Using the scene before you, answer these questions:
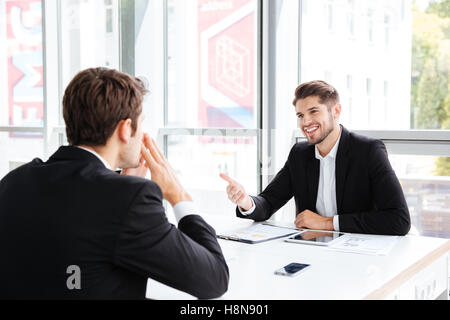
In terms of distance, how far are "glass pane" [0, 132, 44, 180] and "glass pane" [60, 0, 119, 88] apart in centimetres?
84

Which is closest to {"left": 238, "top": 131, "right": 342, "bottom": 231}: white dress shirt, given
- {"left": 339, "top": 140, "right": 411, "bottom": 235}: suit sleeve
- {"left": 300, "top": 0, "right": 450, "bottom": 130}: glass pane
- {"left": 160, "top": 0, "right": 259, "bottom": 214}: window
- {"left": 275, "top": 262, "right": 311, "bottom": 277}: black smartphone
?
{"left": 339, "top": 140, "right": 411, "bottom": 235}: suit sleeve

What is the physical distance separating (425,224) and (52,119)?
362 centimetres

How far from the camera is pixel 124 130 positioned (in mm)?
1455

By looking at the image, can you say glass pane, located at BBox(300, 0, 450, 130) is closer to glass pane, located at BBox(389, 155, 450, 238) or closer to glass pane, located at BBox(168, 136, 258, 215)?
glass pane, located at BBox(389, 155, 450, 238)

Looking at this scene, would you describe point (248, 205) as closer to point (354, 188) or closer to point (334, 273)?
point (354, 188)

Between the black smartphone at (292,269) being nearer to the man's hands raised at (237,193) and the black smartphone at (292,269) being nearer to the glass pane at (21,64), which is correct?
the man's hands raised at (237,193)

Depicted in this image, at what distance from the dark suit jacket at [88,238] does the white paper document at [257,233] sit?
0.90 metres

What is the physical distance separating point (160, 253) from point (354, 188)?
1581mm

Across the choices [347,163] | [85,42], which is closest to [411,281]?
[347,163]

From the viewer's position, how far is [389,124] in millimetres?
3713

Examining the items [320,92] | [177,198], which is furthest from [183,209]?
[320,92]

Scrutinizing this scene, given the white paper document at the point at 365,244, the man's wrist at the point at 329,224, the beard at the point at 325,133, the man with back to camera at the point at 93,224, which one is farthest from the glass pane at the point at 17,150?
the man with back to camera at the point at 93,224

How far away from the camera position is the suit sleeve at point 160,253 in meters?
1.29
